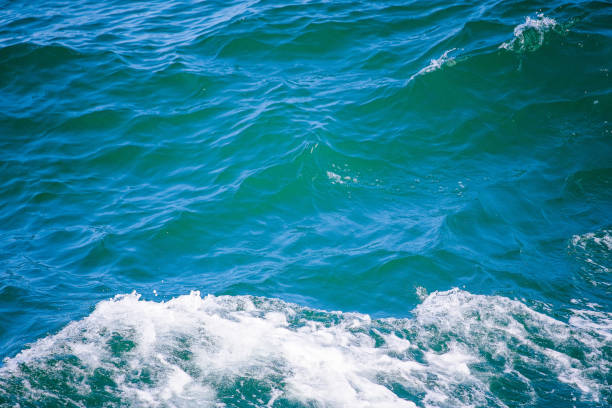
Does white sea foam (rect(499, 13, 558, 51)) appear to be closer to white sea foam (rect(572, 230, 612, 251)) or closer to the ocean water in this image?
the ocean water

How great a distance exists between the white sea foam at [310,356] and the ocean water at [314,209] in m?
0.03

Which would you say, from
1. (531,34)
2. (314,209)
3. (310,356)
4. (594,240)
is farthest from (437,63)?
(310,356)

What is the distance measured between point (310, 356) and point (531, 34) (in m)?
9.14

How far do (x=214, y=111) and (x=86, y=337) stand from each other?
242 inches

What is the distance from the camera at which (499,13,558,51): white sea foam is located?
1000 centimetres

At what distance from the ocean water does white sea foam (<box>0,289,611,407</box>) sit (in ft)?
0.09

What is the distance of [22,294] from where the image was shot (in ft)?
21.5

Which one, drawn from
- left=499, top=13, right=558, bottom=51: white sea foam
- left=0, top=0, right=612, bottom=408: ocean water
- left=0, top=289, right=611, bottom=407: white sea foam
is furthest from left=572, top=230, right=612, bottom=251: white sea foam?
left=499, top=13, right=558, bottom=51: white sea foam

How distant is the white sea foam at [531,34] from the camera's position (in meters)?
10.0

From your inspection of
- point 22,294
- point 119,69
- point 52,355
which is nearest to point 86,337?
point 52,355

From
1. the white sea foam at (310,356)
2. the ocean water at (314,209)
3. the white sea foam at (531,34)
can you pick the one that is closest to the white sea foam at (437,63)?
the ocean water at (314,209)

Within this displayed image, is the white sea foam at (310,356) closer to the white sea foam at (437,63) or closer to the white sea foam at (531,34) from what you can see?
the white sea foam at (437,63)

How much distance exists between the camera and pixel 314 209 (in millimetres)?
7684

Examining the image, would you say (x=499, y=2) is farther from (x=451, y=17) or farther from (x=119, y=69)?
(x=119, y=69)
